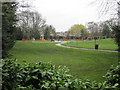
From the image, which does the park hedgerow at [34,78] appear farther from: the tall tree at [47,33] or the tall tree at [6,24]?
the tall tree at [47,33]

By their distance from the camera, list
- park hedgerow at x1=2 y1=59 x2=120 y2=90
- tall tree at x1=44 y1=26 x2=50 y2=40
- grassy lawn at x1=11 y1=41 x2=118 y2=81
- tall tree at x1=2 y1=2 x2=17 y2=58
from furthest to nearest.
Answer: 1. tall tree at x1=44 y1=26 x2=50 y2=40
2. grassy lawn at x1=11 y1=41 x2=118 y2=81
3. tall tree at x1=2 y1=2 x2=17 y2=58
4. park hedgerow at x1=2 y1=59 x2=120 y2=90

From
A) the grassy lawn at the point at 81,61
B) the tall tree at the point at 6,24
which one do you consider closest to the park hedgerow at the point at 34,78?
the grassy lawn at the point at 81,61

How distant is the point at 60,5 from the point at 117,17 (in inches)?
151

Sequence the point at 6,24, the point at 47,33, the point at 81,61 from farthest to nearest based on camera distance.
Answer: the point at 47,33 < the point at 81,61 < the point at 6,24

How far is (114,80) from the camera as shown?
2072 mm

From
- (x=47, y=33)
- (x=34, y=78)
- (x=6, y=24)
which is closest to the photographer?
(x=34, y=78)

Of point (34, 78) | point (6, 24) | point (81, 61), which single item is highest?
point (6, 24)

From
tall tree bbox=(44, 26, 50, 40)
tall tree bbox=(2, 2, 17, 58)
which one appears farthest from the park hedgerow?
tall tree bbox=(44, 26, 50, 40)

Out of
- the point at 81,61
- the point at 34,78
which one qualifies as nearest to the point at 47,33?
the point at 81,61

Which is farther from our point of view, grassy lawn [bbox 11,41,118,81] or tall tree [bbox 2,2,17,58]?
grassy lawn [bbox 11,41,118,81]

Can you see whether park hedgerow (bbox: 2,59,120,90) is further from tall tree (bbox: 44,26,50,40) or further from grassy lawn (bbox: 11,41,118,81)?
tall tree (bbox: 44,26,50,40)

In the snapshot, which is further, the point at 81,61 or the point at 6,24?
the point at 81,61

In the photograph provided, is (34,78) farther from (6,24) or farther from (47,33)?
(47,33)

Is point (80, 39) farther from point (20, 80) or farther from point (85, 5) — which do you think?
point (20, 80)
